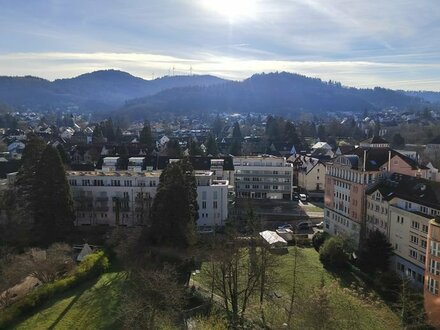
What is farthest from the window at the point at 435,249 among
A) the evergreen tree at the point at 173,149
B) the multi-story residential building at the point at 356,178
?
the evergreen tree at the point at 173,149

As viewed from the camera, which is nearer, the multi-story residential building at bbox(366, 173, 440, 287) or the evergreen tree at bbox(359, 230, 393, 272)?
the multi-story residential building at bbox(366, 173, 440, 287)

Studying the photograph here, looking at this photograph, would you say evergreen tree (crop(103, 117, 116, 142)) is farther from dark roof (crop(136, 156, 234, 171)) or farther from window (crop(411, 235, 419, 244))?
window (crop(411, 235, 419, 244))

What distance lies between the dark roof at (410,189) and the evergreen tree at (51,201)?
82.8 ft

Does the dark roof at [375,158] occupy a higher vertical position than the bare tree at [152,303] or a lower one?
higher

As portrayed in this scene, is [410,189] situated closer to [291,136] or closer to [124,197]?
[124,197]

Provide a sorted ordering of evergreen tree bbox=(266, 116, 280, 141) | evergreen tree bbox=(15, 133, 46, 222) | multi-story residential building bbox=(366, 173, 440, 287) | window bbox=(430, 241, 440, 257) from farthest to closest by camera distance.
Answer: evergreen tree bbox=(266, 116, 280, 141)
evergreen tree bbox=(15, 133, 46, 222)
multi-story residential building bbox=(366, 173, 440, 287)
window bbox=(430, 241, 440, 257)

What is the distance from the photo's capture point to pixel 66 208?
38.9 m

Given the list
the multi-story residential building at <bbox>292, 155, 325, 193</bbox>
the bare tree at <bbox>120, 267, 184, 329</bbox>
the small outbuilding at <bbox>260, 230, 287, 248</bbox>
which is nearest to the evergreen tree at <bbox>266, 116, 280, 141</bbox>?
the multi-story residential building at <bbox>292, 155, 325, 193</bbox>

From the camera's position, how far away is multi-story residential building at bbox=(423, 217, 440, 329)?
25466mm

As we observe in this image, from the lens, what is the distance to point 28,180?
41031 millimetres

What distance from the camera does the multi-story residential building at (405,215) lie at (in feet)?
98.8

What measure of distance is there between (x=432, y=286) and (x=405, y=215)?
667cm

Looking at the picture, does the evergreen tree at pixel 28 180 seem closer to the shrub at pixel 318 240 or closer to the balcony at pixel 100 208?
the balcony at pixel 100 208

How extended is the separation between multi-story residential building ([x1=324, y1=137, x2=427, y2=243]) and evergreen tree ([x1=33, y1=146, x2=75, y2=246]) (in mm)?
23618
